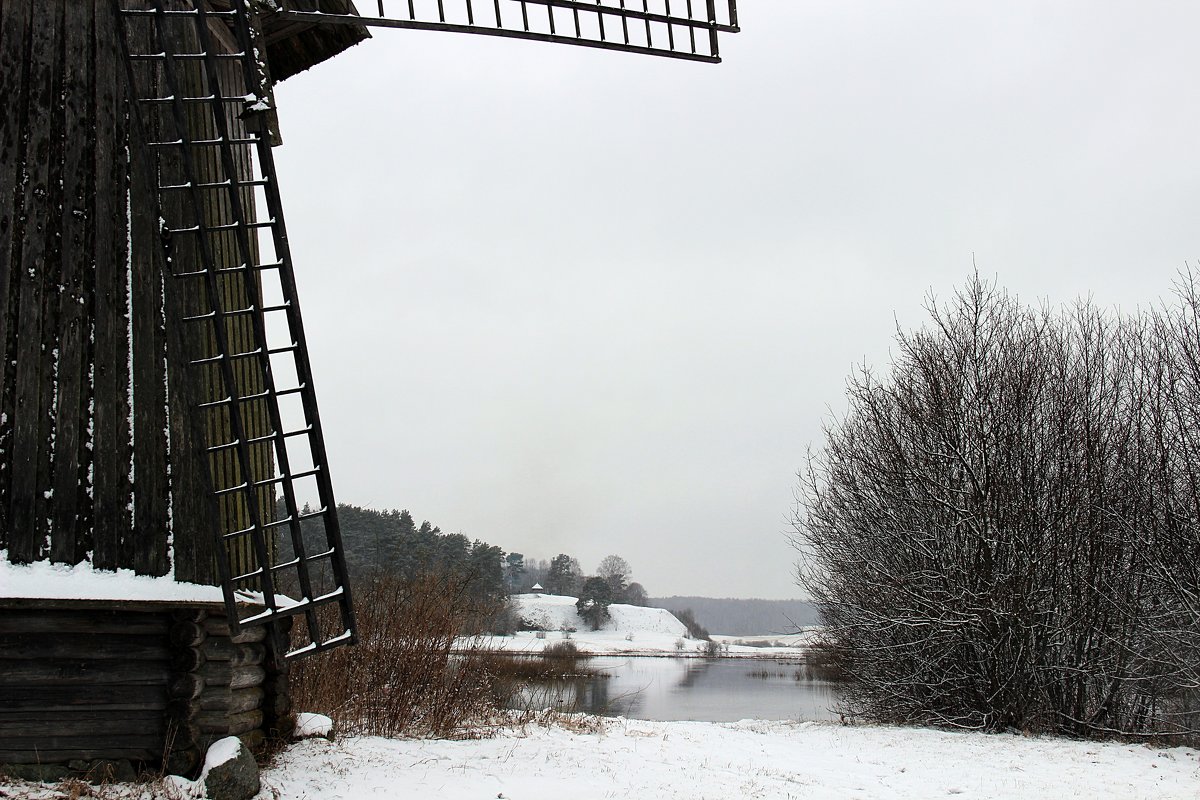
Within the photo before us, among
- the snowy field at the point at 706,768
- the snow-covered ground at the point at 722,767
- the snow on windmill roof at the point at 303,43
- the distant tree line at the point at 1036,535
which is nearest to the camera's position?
the snowy field at the point at 706,768

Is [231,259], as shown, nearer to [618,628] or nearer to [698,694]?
[698,694]

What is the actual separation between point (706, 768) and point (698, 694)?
20718 millimetres

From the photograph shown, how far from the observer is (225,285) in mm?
6758

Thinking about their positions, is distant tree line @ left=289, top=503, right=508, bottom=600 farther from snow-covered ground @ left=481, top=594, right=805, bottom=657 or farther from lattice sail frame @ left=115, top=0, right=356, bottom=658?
lattice sail frame @ left=115, top=0, right=356, bottom=658

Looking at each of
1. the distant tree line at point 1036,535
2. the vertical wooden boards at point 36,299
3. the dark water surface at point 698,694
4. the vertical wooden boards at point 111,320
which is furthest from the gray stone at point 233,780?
the distant tree line at point 1036,535

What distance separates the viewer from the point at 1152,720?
518 inches

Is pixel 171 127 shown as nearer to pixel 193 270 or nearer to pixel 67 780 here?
pixel 193 270

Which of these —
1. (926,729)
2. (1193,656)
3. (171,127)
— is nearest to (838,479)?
(926,729)

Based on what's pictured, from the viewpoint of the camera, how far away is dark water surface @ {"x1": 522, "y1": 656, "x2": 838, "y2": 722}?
1952 centimetres

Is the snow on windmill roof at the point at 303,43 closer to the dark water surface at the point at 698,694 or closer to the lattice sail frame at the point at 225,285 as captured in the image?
the lattice sail frame at the point at 225,285

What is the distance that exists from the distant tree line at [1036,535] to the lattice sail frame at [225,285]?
35.2ft

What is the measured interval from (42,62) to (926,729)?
44.4 feet

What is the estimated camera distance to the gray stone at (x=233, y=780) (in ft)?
17.6

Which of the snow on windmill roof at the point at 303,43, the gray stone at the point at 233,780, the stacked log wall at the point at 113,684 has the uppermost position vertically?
the snow on windmill roof at the point at 303,43
